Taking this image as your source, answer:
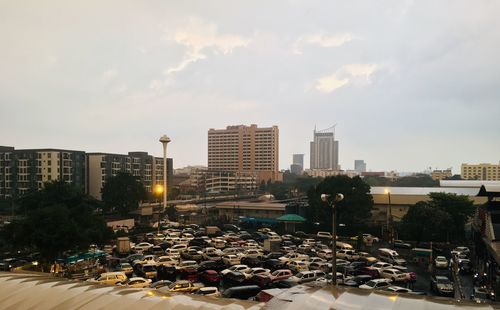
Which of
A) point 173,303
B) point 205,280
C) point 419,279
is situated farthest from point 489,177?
point 173,303

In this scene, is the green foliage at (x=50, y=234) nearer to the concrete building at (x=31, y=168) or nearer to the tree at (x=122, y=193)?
the tree at (x=122, y=193)

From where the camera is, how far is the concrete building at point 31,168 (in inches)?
1823

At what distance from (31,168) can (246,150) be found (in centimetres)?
7094

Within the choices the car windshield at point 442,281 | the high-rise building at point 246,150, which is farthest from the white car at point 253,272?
the high-rise building at point 246,150

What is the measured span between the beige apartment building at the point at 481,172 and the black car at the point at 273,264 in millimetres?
110463

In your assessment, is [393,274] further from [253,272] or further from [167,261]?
[167,261]

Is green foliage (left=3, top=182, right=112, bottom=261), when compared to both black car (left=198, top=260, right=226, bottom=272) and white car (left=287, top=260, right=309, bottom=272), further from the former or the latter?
white car (left=287, top=260, right=309, bottom=272)

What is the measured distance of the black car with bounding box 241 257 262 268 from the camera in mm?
19955

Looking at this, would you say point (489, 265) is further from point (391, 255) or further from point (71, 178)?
point (71, 178)

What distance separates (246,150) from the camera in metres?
113

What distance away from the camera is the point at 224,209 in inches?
1754

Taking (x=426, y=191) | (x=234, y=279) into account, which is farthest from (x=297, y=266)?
(x=426, y=191)

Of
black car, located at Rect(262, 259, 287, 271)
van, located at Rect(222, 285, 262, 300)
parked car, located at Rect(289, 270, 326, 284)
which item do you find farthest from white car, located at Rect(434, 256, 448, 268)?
van, located at Rect(222, 285, 262, 300)

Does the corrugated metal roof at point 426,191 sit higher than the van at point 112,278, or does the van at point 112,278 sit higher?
the corrugated metal roof at point 426,191
